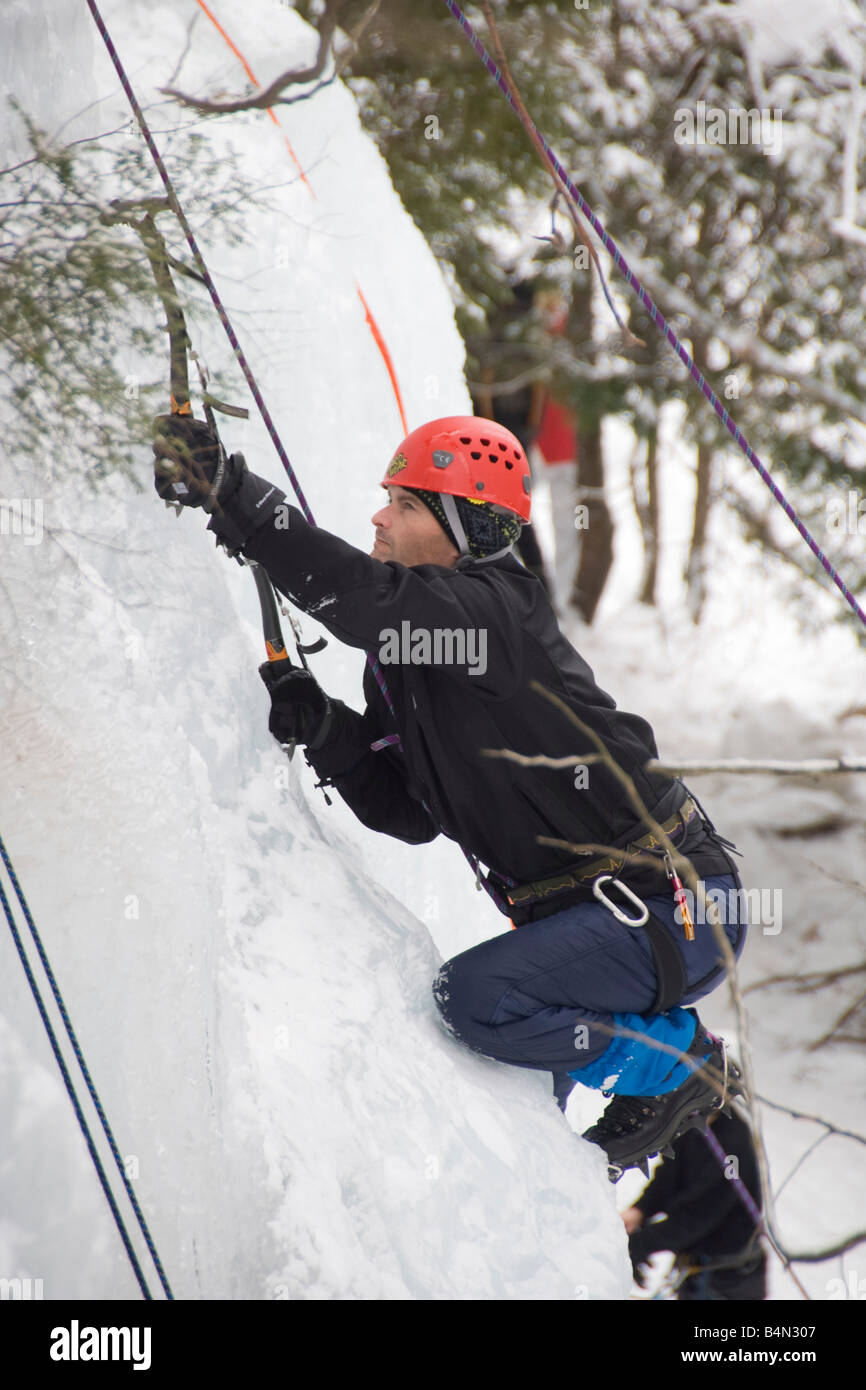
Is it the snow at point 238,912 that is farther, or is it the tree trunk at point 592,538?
the tree trunk at point 592,538

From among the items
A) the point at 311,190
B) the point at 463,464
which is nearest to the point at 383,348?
the point at 311,190

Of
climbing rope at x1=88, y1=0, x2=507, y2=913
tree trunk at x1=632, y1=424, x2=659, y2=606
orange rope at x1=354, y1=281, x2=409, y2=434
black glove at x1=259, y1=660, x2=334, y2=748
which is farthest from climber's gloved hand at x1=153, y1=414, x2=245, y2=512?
tree trunk at x1=632, y1=424, x2=659, y2=606

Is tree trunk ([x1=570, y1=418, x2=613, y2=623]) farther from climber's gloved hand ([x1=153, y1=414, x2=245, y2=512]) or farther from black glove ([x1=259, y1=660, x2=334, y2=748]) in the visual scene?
climber's gloved hand ([x1=153, y1=414, x2=245, y2=512])

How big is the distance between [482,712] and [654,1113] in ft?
3.07

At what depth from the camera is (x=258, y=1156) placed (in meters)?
1.70

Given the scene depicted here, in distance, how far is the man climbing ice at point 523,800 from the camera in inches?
83.1

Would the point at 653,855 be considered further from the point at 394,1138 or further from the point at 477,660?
the point at 394,1138

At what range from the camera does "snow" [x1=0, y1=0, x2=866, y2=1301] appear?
64.2 inches

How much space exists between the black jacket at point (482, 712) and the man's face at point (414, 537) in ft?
0.34

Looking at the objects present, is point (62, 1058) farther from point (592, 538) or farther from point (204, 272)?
point (592, 538)

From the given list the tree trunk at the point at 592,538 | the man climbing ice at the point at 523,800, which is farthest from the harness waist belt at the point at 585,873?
the tree trunk at the point at 592,538

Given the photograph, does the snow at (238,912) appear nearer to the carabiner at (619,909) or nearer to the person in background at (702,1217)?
the carabiner at (619,909)

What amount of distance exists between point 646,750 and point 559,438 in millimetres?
7539
